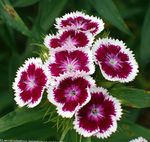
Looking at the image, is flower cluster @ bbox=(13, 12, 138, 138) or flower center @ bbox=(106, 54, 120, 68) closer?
flower cluster @ bbox=(13, 12, 138, 138)

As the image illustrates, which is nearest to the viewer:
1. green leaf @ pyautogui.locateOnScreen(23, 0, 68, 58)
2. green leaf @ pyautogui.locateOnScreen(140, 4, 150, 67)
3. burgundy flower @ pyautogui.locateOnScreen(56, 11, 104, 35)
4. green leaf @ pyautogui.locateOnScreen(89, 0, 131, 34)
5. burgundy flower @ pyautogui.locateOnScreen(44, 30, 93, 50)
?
burgundy flower @ pyautogui.locateOnScreen(44, 30, 93, 50)

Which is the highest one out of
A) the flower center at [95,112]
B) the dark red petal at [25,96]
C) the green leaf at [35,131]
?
the dark red petal at [25,96]

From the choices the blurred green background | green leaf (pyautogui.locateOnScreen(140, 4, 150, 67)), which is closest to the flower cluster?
the blurred green background

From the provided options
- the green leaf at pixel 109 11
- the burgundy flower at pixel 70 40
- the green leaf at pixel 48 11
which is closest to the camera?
the burgundy flower at pixel 70 40

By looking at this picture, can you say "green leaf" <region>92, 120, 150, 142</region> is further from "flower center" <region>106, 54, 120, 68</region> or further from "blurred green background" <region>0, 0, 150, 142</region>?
"flower center" <region>106, 54, 120, 68</region>

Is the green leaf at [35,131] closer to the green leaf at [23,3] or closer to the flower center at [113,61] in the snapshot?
the flower center at [113,61]

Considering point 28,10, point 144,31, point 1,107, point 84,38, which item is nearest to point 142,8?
point 144,31

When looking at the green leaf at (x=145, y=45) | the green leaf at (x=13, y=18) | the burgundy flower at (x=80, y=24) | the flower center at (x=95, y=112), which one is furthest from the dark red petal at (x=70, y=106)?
the green leaf at (x=145, y=45)

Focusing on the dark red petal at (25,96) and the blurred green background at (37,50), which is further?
the blurred green background at (37,50)
